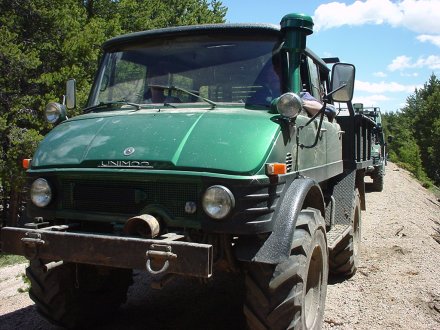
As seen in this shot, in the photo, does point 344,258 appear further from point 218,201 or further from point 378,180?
point 378,180

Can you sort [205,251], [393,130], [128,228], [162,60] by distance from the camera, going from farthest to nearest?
1. [393,130]
2. [162,60]
3. [128,228]
4. [205,251]

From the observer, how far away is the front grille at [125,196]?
3453 millimetres

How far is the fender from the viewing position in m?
3.28

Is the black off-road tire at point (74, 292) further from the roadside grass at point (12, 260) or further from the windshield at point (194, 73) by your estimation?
the roadside grass at point (12, 260)

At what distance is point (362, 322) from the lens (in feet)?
15.8

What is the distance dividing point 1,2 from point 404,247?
50.3ft

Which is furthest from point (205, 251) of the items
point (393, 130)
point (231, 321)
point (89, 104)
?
point (393, 130)

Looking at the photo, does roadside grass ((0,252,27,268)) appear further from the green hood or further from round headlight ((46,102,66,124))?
the green hood

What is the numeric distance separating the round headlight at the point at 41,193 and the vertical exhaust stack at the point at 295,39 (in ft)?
7.04

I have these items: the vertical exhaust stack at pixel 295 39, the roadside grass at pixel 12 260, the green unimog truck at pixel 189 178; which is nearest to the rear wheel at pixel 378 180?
Answer: the roadside grass at pixel 12 260

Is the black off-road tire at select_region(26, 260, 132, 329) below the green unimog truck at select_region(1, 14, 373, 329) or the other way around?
below

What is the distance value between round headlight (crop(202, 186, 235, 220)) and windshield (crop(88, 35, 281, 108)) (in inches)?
44.4

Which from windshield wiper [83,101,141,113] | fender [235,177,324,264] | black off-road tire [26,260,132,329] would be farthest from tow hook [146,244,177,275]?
windshield wiper [83,101,141,113]

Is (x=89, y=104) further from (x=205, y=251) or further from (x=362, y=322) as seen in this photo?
(x=362, y=322)
